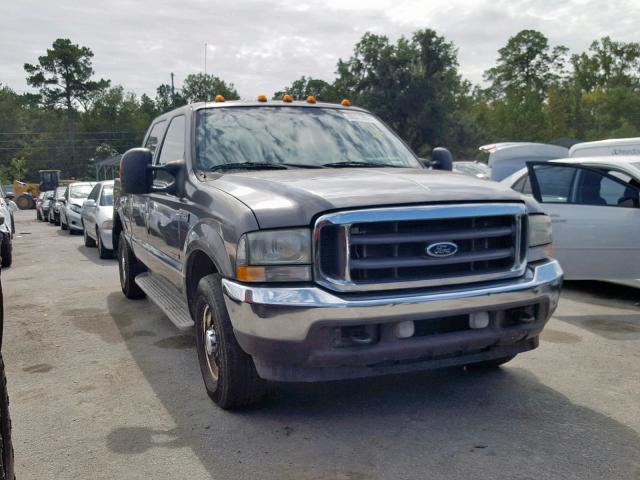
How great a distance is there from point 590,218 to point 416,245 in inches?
168

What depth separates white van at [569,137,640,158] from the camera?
9.07m

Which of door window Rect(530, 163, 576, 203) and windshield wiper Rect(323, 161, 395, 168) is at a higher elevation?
windshield wiper Rect(323, 161, 395, 168)

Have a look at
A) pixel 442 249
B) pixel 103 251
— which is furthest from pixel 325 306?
pixel 103 251

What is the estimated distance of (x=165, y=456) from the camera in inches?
136

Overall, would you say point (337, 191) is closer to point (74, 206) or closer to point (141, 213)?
point (141, 213)

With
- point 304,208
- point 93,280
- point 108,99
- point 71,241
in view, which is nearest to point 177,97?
point 108,99

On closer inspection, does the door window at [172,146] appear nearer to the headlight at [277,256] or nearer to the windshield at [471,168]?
the headlight at [277,256]

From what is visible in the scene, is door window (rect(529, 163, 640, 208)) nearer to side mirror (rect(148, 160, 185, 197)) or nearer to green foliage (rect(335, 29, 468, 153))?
side mirror (rect(148, 160, 185, 197))

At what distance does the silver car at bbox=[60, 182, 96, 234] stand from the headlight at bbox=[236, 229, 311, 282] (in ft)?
49.8

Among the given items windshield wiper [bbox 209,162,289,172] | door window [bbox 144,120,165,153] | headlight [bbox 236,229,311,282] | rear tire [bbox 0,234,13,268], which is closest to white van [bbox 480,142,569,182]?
door window [bbox 144,120,165,153]

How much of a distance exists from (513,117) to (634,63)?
2929 centimetres

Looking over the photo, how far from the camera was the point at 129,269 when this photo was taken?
7.48 metres

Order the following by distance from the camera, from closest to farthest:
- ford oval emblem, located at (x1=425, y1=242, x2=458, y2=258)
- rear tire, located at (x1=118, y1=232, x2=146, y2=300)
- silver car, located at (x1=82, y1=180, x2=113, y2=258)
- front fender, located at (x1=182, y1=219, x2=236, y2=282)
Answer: ford oval emblem, located at (x1=425, y1=242, x2=458, y2=258) < front fender, located at (x1=182, y1=219, x2=236, y2=282) < rear tire, located at (x1=118, y1=232, x2=146, y2=300) < silver car, located at (x1=82, y1=180, x2=113, y2=258)

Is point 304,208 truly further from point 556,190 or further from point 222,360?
point 556,190
